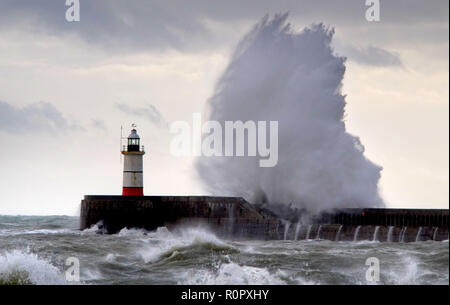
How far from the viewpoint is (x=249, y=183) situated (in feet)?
95.9

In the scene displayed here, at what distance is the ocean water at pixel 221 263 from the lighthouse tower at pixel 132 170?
24.5ft

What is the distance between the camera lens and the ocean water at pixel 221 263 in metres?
14.4

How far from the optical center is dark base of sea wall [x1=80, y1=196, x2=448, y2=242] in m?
22.3

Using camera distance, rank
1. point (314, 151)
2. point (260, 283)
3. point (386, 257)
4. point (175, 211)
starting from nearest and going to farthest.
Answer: point (260, 283), point (386, 257), point (175, 211), point (314, 151)

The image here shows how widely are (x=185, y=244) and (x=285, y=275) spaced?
13.7 feet

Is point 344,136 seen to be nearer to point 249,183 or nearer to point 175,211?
point 249,183

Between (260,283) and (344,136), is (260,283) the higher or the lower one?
the lower one

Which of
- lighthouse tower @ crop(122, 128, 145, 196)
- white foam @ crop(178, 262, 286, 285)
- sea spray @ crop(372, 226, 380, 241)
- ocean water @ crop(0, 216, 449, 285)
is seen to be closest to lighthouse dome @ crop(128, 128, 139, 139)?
lighthouse tower @ crop(122, 128, 145, 196)

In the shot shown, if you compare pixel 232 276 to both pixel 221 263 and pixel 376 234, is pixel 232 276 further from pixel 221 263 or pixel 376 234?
pixel 376 234

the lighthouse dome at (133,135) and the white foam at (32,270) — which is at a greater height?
the lighthouse dome at (133,135)

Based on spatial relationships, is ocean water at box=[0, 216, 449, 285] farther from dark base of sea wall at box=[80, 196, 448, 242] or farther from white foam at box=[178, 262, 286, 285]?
dark base of sea wall at box=[80, 196, 448, 242]

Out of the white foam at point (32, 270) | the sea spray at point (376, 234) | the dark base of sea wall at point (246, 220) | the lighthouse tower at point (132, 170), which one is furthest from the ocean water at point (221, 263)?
the lighthouse tower at point (132, 170)

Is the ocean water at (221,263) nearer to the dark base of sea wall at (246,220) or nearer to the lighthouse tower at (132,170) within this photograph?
the dark base of sea wall at (246,220)
